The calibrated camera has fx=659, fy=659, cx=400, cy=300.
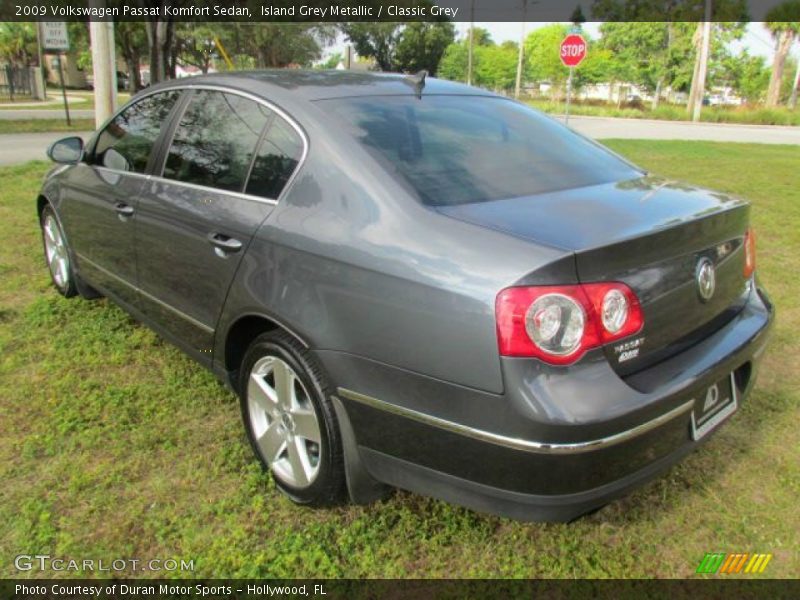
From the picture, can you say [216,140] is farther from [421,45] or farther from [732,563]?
[421,45]

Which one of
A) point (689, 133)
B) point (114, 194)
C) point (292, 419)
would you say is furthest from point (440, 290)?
point (689, 133)

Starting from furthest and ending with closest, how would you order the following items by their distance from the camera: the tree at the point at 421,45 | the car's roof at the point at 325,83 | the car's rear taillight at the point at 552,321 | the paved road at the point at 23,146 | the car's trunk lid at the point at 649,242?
the tree at the point at 421,45 → the paved road at the point at 23,146 → the car's roof at the point at 325,83 → the car's trunk lid at the point at 649,242 → the car's rear taillight at the point at 552,321

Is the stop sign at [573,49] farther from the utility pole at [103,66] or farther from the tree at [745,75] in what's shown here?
the tree at [745,75]

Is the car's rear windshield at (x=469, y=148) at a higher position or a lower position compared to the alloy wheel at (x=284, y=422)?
higher

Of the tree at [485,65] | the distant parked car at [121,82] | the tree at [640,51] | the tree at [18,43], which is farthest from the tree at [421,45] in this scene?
the tree at [18,43]

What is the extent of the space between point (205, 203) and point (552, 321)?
5.45ft

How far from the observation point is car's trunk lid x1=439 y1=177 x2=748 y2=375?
6.37 feet

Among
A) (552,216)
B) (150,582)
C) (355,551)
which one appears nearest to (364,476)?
(355,551)

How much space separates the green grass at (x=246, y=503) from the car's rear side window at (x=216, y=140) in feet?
3.75

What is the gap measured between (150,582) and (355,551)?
2.26ft

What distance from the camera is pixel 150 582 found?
2199mm

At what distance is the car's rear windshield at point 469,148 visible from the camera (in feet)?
7.67

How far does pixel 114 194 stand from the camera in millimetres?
3502

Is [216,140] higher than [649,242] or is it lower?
higher
